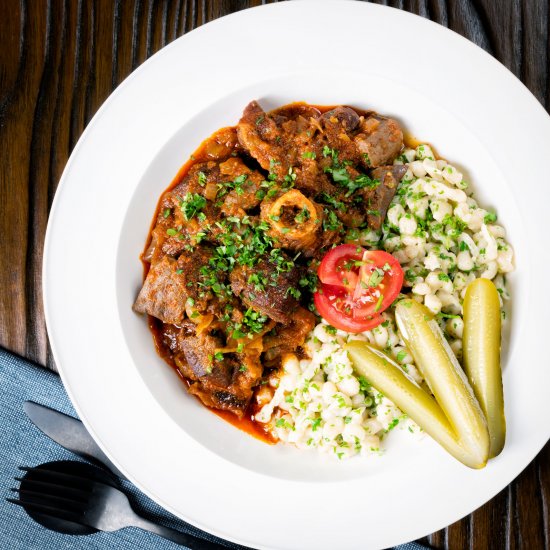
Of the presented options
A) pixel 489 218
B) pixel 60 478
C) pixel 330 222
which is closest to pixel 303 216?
→ pixel 330 222

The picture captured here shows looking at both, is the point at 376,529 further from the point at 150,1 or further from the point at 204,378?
the point at 150,1

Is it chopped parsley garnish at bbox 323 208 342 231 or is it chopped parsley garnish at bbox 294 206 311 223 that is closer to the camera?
chopped parsley garnish at bbox 294 206 311 223

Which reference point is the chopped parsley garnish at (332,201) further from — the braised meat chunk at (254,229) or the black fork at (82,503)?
the black fork at (82,503)

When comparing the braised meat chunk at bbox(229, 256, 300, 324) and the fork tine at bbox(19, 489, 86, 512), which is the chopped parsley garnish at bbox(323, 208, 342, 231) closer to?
the braised meat chunk at bbox(229, 256, 300, 324)

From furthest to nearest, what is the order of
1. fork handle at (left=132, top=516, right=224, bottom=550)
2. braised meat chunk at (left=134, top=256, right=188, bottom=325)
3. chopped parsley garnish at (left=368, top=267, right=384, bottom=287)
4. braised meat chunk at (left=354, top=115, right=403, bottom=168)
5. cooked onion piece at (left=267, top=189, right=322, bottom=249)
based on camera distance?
1. fork handle at (left=132, top=516, right=224, bottom=550)
2. braised meat chunk at (left=354, top=115, right=403, bottom=168)
3. braised meat chunk at (left=134, top=256, right=188, bottom=325)
4. chopped parsley garnish at (left=368, top=267, right=384, bottom=287)
5. cooked onion piece at (left=267, top=189, right=322, bottom=249)

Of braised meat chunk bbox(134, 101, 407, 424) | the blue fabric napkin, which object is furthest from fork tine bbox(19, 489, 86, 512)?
braised meat chunk bbox(134, 101, 407, 424)
